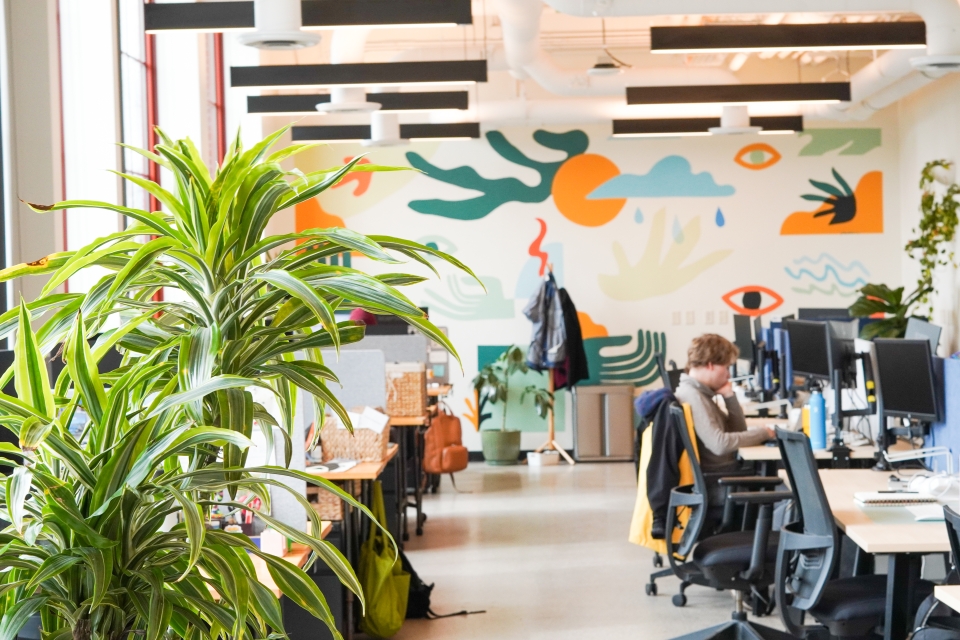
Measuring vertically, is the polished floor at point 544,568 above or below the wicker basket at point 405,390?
below

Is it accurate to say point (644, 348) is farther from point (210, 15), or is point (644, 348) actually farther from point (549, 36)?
point (210, 15)

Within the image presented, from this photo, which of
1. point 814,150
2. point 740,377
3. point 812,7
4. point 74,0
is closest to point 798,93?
point 812,7

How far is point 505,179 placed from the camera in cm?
1021

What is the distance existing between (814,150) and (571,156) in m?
2.32

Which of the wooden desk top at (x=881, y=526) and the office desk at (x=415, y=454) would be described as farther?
the office desk at (x=415, y=454)

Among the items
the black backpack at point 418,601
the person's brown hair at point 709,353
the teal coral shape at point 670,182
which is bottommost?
the black backpack at point 418,601

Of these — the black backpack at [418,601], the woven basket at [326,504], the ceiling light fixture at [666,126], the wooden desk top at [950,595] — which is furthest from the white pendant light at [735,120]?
the wooden desk top at [950,595]

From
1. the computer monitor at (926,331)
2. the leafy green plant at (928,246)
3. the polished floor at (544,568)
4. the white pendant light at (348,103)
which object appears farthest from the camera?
the leafy green plant at (928,246)

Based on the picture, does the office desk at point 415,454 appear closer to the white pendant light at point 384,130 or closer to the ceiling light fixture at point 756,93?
the white pendant light at point 384,130

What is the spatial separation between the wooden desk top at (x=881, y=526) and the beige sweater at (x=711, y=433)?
645 millimetres

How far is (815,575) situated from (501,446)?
6541 mm

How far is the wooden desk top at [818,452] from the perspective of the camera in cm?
492

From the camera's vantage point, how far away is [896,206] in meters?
10.2

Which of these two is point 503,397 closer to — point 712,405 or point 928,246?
point 928,246
